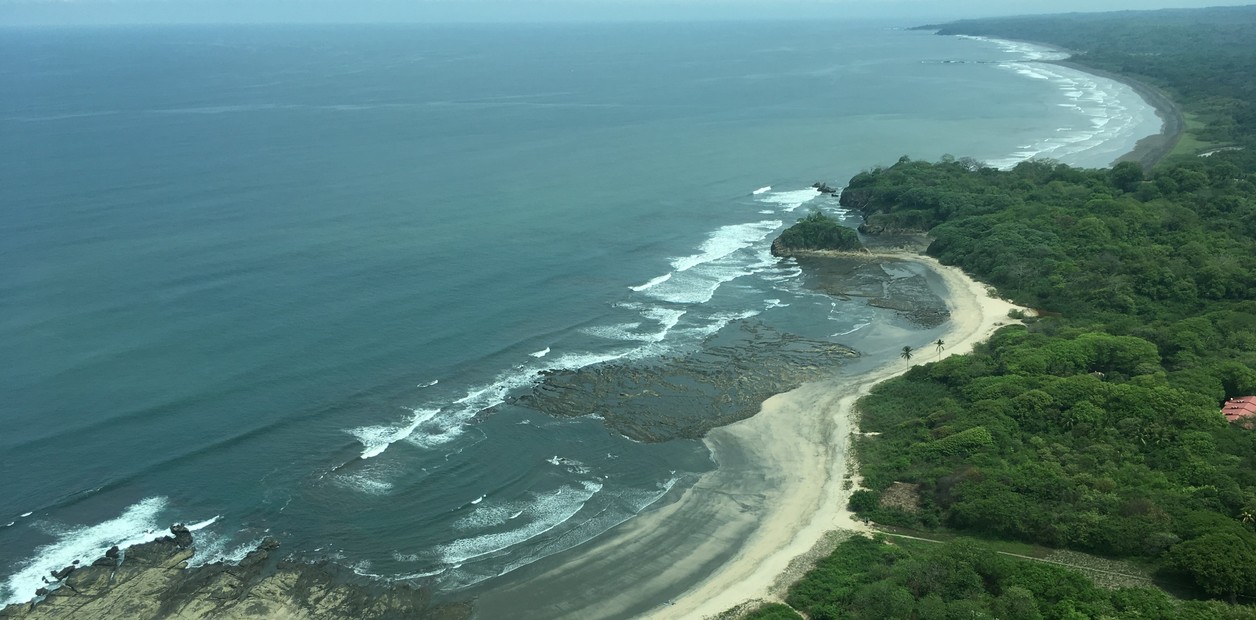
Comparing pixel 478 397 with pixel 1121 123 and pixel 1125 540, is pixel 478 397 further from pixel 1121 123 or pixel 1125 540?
pixel 1121 123

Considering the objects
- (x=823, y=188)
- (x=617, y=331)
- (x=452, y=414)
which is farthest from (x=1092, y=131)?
(x=452, y=414)

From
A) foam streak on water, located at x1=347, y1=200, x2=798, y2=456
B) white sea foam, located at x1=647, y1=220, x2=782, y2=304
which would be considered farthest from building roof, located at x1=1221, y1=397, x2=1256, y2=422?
white sea foam, located at x1=647, y1=220, x2=782, y2=304

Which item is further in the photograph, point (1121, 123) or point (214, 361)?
point (1121, 123)

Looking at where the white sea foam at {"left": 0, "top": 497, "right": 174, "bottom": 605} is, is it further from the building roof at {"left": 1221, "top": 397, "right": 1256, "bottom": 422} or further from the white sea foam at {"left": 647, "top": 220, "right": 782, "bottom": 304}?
the building roof at {"left": 1221, "top": 397, "right": 1256, "bottom": 422}

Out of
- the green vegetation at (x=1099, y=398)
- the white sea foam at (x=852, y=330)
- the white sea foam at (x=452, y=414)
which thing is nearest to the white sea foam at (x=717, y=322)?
the white sea foam at (x=852, y=330)

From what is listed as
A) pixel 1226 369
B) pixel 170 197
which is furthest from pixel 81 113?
pixel 1226 369

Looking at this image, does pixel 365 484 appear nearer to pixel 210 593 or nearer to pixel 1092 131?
pixel 210 593
